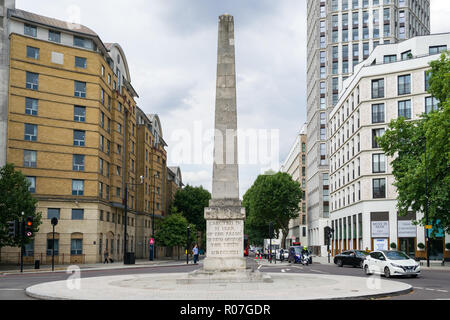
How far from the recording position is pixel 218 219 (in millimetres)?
20594

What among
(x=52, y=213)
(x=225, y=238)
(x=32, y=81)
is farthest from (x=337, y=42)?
(x=225, y=238)

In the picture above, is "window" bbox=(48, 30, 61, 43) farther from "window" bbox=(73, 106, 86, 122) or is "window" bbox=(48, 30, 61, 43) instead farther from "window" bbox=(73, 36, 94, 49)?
"window" bbox=(73, 106, 86, 122)

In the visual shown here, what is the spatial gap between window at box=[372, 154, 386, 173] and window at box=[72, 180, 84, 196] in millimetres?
33861

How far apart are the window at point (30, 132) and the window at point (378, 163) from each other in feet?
126

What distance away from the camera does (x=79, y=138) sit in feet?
178

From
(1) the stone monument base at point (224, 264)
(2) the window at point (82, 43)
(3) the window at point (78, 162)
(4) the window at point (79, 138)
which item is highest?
(2) the window at point (82, 43)

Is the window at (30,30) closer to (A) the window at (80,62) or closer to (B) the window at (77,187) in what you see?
(A) the window at (80,62)

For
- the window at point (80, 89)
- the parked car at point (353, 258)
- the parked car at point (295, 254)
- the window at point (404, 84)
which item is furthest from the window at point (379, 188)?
the window at point (80, 89)

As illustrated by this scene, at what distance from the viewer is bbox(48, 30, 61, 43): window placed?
174 feet

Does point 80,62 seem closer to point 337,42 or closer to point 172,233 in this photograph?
point 172,233

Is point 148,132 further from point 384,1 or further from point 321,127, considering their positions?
point 384,1

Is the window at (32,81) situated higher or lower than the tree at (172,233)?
higher

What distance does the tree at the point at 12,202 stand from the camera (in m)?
41.2
